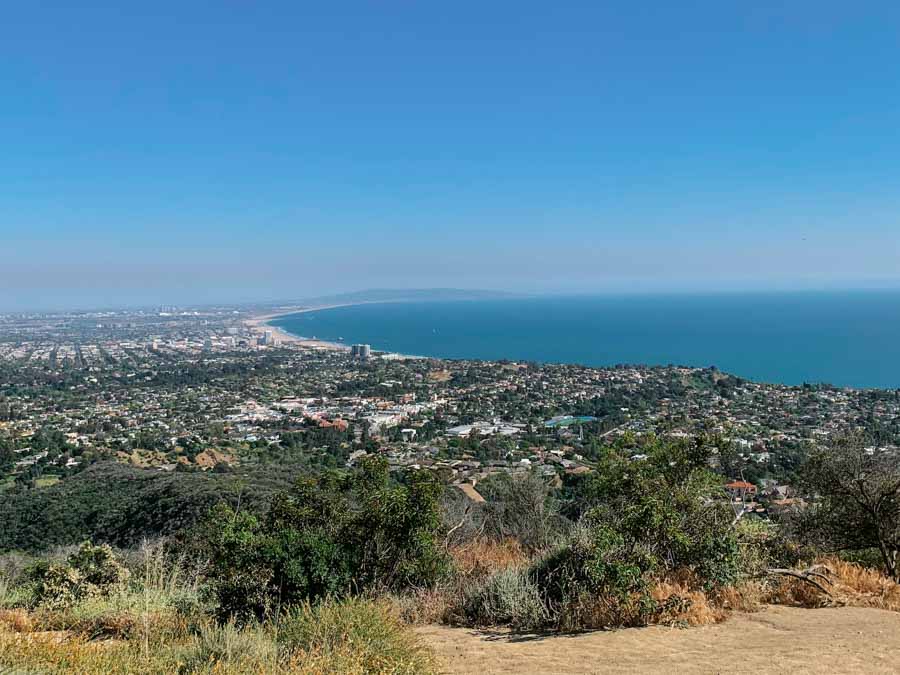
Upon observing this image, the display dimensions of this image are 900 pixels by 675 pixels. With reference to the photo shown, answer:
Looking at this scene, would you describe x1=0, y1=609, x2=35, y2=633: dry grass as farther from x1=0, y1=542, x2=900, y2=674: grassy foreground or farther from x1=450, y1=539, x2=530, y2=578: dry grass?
x1=450, y1=539, x2=530, y2=578: dry grass

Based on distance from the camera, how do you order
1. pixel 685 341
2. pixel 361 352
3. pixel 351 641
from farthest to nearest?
pixel 685 341 → pixel 361 352 → pixel 351 641

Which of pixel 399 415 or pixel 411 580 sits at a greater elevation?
pixel 411 580

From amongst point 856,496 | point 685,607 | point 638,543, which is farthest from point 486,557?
point 856,496

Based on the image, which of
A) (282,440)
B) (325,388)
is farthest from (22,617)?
(325,388)

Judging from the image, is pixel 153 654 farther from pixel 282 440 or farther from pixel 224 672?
pixel 282 440

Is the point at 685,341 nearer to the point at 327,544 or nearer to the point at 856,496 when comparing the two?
the point at 856,496

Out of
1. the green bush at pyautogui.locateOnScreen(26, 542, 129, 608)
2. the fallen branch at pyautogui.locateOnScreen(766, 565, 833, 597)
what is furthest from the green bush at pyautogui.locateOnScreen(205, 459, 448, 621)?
the fallen branch at pyautogui.locateOnScreen(766, 565, 833, 597)
